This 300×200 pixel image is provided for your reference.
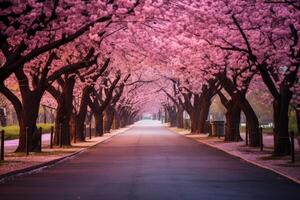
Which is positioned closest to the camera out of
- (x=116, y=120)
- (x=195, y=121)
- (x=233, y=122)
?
(x=233, y=122)

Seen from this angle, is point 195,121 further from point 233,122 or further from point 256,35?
point 256,35

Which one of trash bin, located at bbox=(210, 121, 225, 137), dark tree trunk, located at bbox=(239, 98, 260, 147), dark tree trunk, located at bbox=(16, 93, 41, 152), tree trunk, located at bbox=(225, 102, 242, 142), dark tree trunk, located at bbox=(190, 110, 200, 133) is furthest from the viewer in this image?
dark tree trunk, located at bbox=(190, 110, 200, 133)

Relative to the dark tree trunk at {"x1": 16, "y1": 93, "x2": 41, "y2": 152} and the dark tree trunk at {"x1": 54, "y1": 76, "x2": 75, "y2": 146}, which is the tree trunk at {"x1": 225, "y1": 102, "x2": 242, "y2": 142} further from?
the dark tree trunk at {"x1": 16, "y1": 93, "x2": 41, "y2": 152}

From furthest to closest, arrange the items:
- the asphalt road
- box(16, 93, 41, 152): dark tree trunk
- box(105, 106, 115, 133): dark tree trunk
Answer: box(105, 106, 115, 133): dark tree trunk < box(16, 93, 41, 152): dark tree trunk < the asphalt road

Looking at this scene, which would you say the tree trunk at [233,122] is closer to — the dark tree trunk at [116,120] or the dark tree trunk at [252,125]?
the dark tree trunk at [252,125]

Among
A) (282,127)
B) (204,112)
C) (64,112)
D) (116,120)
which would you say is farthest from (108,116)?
(282,127)

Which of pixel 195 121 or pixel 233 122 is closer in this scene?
pixel 233 122

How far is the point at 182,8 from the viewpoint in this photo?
2297cm

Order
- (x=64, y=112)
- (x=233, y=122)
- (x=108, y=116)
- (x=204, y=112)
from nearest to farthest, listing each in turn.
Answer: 1. (x=64, y=112)
2. (x=233, y=122)
3. (x=204, y=112)
4. (x=108, y=116)

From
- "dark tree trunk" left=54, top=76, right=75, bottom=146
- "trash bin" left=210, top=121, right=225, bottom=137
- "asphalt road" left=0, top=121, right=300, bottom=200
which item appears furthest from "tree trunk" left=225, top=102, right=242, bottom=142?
"asphalt road" left=0, top=121, right=300, bottom=200

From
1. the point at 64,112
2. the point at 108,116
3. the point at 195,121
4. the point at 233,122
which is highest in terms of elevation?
the point at 108,116

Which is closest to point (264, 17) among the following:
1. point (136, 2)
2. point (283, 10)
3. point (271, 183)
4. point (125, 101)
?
point (283, 10)

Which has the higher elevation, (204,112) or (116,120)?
(204,112)

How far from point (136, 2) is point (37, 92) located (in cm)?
1173
